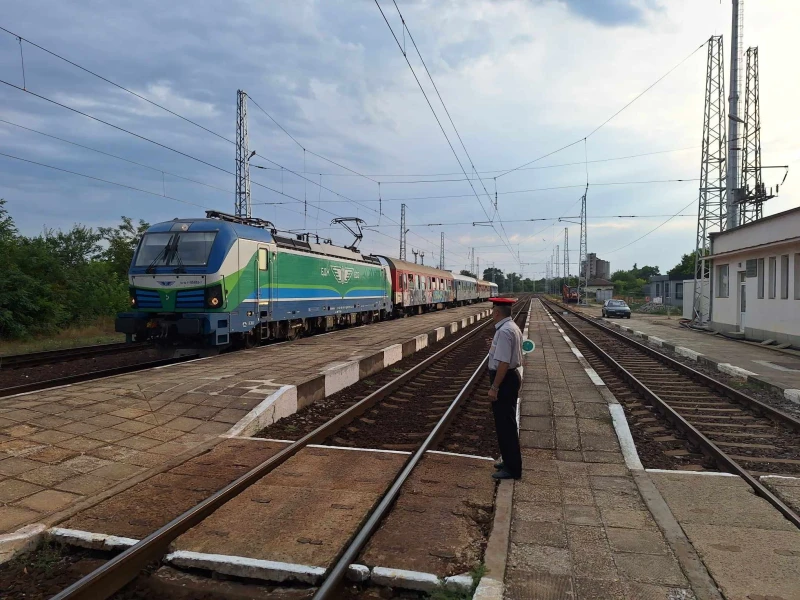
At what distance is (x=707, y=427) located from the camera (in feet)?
25.4

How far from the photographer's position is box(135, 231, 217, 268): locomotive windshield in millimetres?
11828

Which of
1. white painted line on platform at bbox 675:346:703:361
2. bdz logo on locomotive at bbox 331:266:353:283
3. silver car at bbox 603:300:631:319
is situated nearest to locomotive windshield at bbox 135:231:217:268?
bdz logo on locomotive at bbox 331:266:353:283

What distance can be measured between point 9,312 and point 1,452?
15.7m

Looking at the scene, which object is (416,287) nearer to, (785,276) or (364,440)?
(785,276)

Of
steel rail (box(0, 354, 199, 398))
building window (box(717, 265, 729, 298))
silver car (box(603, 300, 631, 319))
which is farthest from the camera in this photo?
silver car (box(603, 300, 631, 319))

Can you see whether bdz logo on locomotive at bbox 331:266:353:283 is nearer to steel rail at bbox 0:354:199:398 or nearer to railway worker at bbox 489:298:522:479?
steel rail at bbox 0:354:199:398

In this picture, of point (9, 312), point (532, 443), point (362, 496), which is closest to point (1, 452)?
point (362, 496)

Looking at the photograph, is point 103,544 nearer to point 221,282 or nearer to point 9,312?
point 221,282

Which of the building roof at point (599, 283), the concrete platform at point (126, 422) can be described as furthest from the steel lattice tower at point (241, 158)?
the building roof at point (599, 283)

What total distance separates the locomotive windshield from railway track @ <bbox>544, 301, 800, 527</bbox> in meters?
8.80

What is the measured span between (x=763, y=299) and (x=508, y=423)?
1885 cm

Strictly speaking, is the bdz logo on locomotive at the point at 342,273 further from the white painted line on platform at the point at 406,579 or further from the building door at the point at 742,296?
the white painted line on platform at the point at 406,579

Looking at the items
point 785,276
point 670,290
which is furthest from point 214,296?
point 670,290

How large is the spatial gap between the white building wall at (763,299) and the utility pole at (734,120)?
4.71ft
